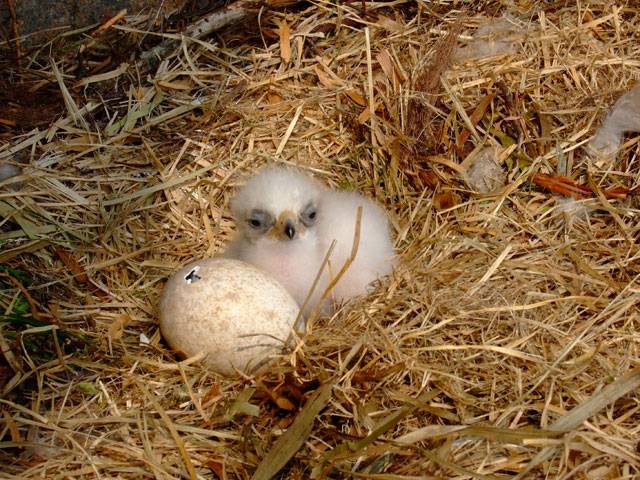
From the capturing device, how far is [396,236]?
331 centimetres

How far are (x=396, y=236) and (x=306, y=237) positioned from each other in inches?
17.6

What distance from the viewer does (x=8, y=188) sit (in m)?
3.19

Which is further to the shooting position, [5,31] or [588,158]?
[5,31]

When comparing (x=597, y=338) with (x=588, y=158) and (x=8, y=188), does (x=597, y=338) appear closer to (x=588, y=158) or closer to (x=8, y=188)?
(x=588, y=158)

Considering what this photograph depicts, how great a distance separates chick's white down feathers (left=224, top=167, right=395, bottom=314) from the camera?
9.89 feet

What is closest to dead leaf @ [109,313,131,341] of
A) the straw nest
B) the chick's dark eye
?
the straw nest

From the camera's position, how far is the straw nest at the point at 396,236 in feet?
7.52

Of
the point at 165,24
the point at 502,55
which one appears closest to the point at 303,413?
the point at 502,55

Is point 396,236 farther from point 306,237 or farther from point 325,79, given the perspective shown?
point 325,79

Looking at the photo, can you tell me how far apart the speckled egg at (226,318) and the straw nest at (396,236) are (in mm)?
81

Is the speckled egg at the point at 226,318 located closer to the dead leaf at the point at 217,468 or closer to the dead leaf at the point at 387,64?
the dead leaf at the point at 217,468

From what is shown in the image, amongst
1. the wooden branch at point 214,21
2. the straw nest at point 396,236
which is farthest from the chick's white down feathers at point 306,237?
the wooden branch at point 214,21

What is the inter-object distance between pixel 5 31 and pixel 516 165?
8.00 feet

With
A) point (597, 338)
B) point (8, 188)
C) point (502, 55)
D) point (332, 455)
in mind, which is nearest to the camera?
point (332, 455)
